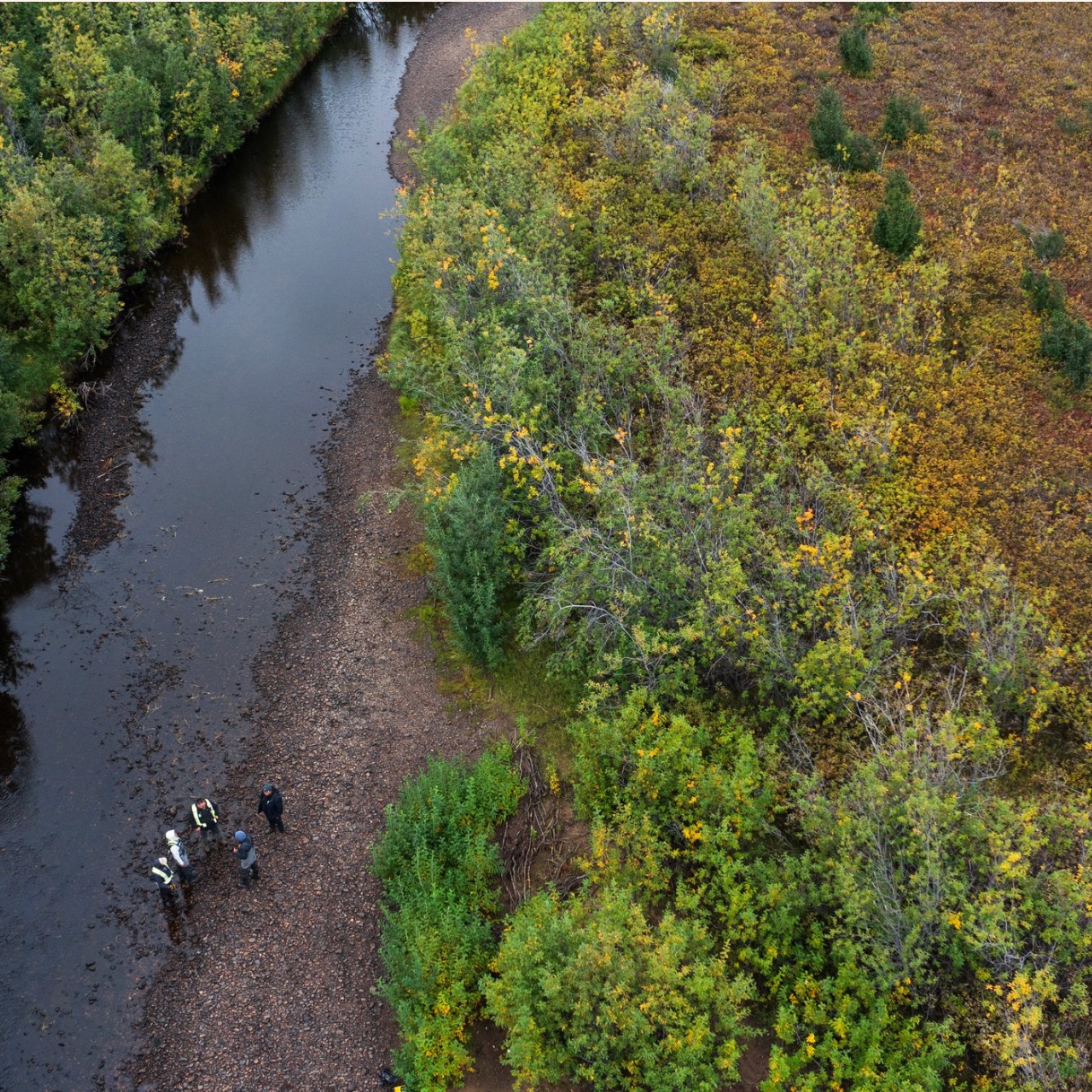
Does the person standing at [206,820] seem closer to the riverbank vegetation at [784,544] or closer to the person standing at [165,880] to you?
the person standing at [165,880]

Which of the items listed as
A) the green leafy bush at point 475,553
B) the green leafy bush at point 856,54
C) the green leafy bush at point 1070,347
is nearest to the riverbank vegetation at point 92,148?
the green leafy bush at point 475,553

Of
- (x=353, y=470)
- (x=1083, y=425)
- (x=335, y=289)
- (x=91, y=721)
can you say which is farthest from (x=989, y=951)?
(x=335, y=289)

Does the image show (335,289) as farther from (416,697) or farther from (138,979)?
(138,979)

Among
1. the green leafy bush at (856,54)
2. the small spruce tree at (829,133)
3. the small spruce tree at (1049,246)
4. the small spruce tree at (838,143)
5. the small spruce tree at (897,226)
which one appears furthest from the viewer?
the green leafy bush at (856,54)

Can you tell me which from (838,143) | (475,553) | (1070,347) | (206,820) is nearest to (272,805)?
(206,820)

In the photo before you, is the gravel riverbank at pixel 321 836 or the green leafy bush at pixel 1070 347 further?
the green leafy bush at pixel 1070 347

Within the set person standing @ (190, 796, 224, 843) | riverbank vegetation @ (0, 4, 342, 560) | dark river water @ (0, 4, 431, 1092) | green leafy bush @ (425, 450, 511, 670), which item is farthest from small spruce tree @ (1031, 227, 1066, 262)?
riverbank vegetation @ (0, 4, 342, 560)
